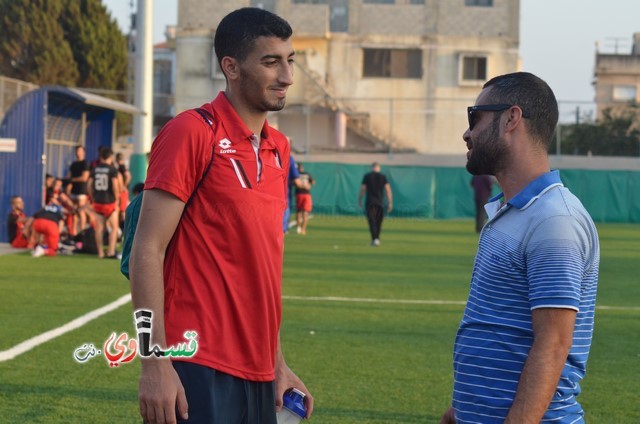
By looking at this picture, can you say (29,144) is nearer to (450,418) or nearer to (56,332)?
(56,332)

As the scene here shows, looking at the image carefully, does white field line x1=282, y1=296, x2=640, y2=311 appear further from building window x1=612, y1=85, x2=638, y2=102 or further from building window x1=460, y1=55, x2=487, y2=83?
building window x1=612, y1=85, x2=638, y2=102

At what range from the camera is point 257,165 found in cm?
419

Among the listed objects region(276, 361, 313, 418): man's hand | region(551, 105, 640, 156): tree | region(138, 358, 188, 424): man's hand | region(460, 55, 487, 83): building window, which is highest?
region(460, 55, 487, 83): building window

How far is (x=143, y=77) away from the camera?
2891cm

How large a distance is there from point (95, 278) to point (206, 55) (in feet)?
149

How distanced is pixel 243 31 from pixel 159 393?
54.6 inches

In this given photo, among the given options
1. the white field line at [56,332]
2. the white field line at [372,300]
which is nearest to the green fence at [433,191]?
the white field line at [372,300]

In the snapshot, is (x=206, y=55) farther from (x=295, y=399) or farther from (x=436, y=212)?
(x=295, y=399)

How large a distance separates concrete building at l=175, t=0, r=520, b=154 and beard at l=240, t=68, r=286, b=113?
55.3m

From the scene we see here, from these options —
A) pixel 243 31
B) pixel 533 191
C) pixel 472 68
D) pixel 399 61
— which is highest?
pixel 399 61

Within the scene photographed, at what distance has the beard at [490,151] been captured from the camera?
385 cm

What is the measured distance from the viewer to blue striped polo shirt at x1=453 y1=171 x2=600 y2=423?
3.54 metres

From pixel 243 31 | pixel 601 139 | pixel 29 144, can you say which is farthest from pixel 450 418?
pixel 601 139

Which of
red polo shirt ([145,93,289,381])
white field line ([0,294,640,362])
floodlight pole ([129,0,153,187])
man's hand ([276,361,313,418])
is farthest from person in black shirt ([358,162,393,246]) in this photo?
red polo shirt ([145,93,289,381])
